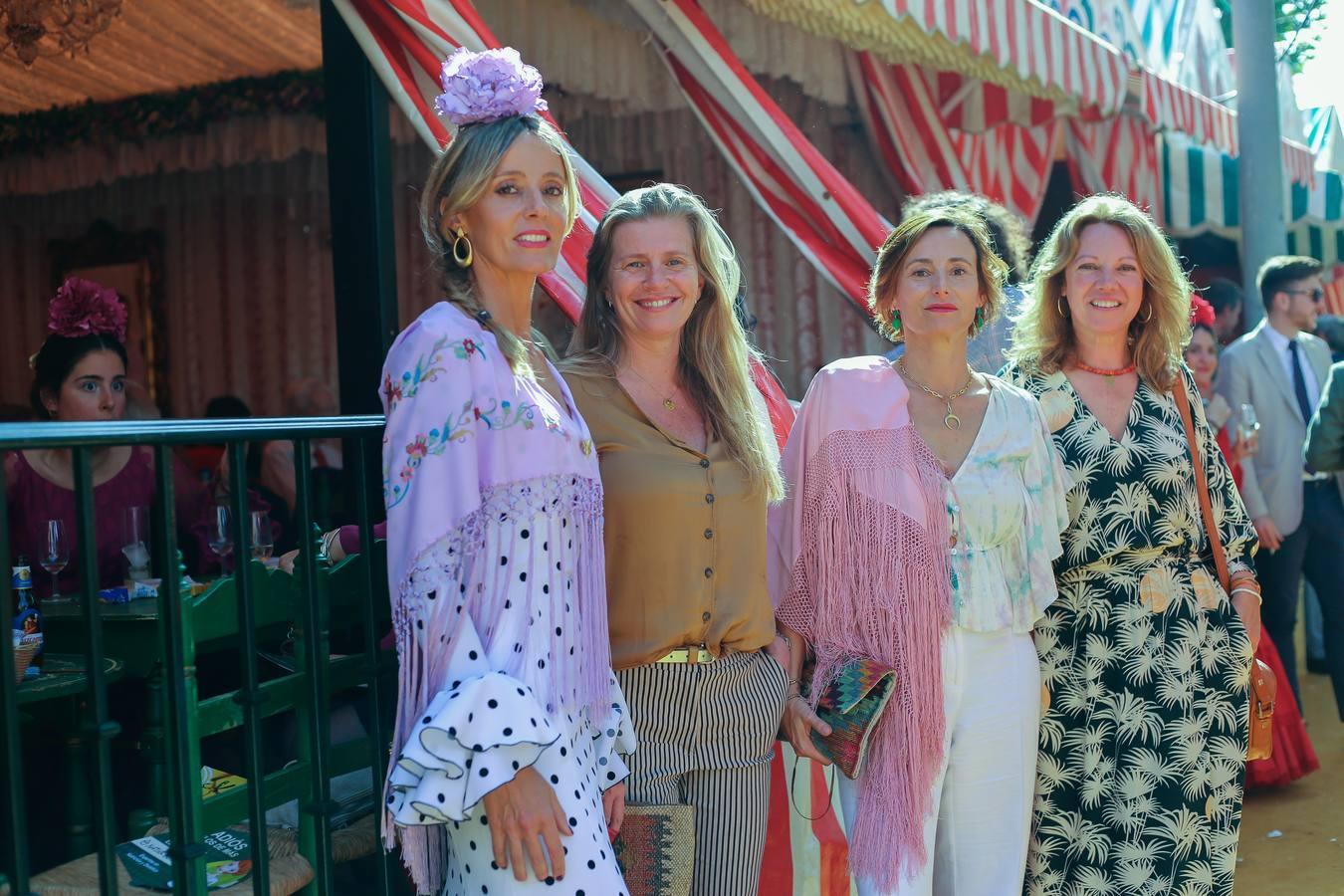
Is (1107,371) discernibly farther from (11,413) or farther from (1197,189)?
(1197,189)

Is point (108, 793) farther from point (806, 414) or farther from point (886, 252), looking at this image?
point (886, 252)

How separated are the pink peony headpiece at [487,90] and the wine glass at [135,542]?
221cm

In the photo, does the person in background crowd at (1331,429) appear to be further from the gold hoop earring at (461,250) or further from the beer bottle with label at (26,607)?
the beer bottle with label at (26,607)

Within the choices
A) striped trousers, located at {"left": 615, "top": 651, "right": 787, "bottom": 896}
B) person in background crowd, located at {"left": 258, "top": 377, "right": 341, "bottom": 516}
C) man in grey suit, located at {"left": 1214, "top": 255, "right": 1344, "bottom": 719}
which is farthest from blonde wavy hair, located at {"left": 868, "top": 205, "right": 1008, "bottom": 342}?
man in grey suit, located at {"left": 1214, "top": 255, "right": 1344, "bottom": 719}

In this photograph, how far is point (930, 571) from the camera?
9.46 feet

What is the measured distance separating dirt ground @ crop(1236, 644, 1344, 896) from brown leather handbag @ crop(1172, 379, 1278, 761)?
150cm

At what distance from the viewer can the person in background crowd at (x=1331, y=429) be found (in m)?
5.16

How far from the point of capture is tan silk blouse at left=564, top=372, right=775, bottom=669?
8.27ft

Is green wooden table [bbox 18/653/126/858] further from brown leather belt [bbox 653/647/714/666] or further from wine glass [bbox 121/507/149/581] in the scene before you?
brown leather belt [bbox 653/647/714/666]

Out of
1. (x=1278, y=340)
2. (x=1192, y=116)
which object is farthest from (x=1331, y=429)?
(x=1192, y=116)

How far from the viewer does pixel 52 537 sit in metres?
3.71

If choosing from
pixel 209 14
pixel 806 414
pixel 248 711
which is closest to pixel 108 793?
pixel 248 711

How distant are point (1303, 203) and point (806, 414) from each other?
9.53 m

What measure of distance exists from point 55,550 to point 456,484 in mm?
2224
